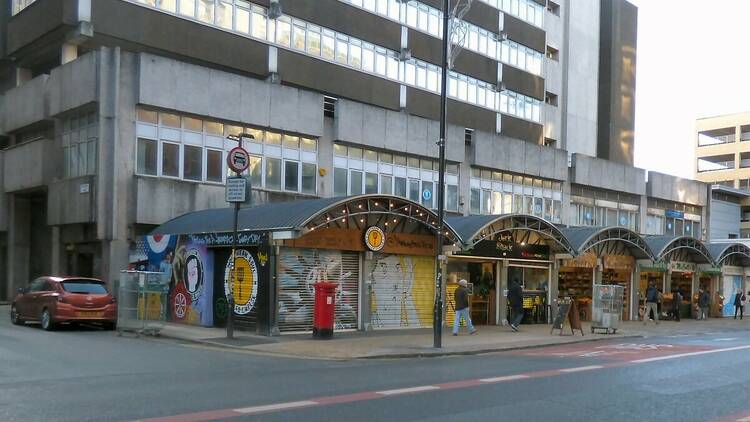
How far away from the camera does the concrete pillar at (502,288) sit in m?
28.5

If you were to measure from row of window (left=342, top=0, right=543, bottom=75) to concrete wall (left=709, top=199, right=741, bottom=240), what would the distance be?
2043cm

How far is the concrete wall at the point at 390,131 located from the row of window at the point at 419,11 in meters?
6.17

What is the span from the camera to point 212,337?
1983 cm

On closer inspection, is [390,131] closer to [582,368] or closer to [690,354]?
[690,354]

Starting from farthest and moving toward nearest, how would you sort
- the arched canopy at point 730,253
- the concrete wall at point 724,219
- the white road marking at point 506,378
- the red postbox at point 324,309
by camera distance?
the concrete wall at point 724,219
the arched canopy at point 730,253
the red postbox at point 324,309
the white road marking at point 506,378

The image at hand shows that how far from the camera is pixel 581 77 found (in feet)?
177

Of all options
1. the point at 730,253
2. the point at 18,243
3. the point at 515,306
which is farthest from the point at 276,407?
the point at 730,253

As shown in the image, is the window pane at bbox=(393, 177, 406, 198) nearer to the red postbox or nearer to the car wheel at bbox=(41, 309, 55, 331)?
the red postbox

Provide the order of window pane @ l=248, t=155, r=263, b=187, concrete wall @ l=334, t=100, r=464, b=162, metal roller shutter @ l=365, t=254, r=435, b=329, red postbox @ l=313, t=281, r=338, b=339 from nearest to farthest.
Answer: red postbox @ l=313, t=281, r=338, b=339 → metal roller shutter @ l=365, t=254, r=435, b=329 → window pane @ l=248, t=155, r=263, b=187 → concrete wall @ l=334, t=100, r=464, b=162

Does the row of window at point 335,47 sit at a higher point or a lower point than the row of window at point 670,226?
higher

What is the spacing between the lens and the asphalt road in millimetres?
9328

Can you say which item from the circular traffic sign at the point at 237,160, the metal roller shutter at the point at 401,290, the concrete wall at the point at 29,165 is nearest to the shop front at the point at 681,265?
the metal roller shutter at the point at 401,290

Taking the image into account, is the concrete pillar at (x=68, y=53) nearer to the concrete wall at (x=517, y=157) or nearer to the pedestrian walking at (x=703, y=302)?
the concrete wall at (x=517, y=157)

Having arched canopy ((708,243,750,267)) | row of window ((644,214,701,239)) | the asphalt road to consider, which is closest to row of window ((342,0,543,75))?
row of window ((644,214,701,239))
